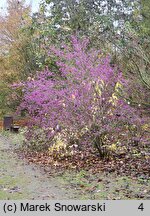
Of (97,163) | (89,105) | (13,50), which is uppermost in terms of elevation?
(13,50)

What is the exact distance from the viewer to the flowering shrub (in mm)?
10797

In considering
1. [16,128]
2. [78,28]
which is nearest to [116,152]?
[78,28]

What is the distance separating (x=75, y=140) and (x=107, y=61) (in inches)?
99.8

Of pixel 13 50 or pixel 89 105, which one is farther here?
pixel 13 50

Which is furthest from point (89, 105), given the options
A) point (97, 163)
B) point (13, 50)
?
point (13, 50)

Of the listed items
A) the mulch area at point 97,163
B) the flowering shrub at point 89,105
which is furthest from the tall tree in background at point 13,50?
the mulch area at point 97,163

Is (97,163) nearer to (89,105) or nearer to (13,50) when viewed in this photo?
(89,105)

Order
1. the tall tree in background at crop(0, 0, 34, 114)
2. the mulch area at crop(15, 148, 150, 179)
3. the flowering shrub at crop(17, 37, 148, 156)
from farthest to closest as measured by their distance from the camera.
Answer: the tall tree in background at crop(0, 0, 34, 114) → the flowering shrub at crop(17, 37, 148, 156) → the mulch area at crop(15, 148, 150, 179)

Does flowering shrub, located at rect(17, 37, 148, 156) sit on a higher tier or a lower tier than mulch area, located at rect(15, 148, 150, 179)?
higher

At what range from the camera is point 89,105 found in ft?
35.8

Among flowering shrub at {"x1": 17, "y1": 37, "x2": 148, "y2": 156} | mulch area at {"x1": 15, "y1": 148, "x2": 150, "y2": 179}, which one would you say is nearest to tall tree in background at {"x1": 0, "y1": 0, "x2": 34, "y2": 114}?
flowering shrub at {"x1": 17, "y1": 37, "x2": 148, "y2": 156}

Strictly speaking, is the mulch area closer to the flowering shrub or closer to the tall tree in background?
the flowering shrub

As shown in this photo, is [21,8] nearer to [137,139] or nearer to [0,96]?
[0,96]

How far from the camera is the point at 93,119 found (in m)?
10.8
